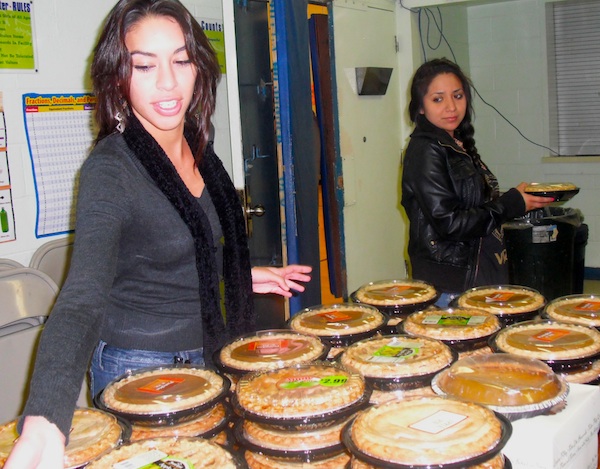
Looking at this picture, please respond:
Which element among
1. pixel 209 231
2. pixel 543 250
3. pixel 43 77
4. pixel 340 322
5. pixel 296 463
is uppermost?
pixel 43 77

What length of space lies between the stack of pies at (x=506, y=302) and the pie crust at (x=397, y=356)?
1.19 ft

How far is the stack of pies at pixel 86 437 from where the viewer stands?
46.4 inches

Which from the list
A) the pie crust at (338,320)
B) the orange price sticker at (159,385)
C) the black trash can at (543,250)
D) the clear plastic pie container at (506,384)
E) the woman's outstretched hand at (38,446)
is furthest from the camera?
the black trash can at (543,250)

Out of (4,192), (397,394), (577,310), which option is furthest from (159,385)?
(4,192)

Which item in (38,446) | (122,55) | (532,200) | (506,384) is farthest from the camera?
(532,200)

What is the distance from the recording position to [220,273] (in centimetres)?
191

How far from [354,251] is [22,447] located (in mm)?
4052

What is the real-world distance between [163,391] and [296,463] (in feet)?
1.02

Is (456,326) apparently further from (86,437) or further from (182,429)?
(86,437)

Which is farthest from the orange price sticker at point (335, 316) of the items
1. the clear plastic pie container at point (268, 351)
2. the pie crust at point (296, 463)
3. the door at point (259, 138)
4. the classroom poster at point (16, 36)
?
the door at point (259, 138)

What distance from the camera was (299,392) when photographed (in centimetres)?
131

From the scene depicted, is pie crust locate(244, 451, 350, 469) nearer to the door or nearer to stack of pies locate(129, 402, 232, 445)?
stack of pies locate(129, 402, 232, 445)

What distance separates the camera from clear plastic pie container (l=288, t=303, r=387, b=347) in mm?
1720

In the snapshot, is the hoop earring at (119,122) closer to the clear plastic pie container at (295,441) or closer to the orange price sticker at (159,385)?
the orange price sticker at (159,385)
